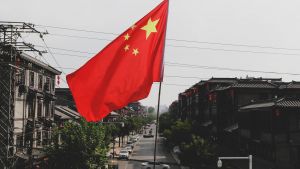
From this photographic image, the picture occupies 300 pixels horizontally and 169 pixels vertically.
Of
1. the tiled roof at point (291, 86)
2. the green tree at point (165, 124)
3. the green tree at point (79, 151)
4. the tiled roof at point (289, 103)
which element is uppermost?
the tiled roof at point (291, 86)

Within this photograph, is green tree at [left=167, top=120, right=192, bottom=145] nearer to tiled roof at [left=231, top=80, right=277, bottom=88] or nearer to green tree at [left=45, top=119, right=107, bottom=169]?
tiled roof at [left=231, top=80, right=277, bottom=88]

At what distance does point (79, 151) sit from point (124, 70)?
19.1 m

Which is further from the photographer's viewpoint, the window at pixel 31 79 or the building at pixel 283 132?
the window at pixel 31 79

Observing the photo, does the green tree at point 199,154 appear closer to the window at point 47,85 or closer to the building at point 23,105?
the building at point 23,105

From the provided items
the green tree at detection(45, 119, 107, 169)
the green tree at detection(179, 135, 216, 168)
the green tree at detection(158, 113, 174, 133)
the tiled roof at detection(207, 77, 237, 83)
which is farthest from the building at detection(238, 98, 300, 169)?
the green tree at detection(158, 113, 174, 133)

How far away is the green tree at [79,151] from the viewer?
28922 mm

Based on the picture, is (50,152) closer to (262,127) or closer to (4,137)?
(4,137)

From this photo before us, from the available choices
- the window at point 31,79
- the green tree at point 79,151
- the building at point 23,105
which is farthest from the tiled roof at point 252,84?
the window at point 31,79

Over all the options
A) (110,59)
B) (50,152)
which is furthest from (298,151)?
(110,59)

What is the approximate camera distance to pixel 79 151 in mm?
29094

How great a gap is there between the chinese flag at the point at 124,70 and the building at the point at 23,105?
628 inches

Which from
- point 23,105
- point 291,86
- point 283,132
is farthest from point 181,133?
point 23,105

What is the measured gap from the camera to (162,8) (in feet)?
37.1

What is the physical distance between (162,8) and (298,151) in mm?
26159
